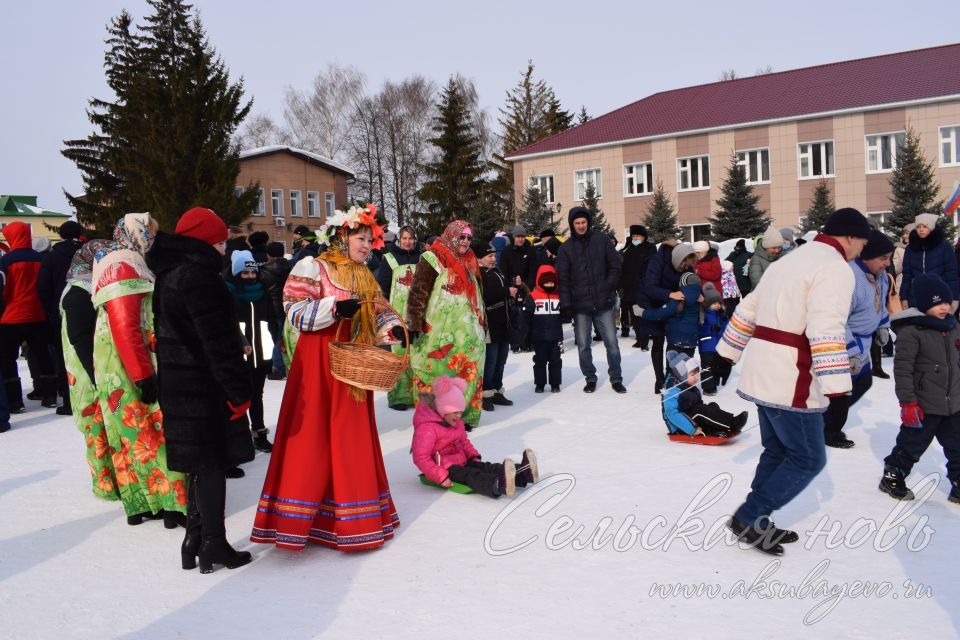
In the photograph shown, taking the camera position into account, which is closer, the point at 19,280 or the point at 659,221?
the point at 19,280

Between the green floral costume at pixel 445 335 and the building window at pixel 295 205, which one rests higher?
the building window at pixel 295 205

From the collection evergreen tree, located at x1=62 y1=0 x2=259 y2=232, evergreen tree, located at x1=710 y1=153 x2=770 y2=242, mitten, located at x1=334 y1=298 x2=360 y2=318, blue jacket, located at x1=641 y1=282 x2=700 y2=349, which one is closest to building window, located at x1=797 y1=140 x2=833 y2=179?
evergreen tree, located at x1=710 y1=153 x2=770 y2=242

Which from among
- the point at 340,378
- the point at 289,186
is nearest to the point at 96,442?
the point at 340,378

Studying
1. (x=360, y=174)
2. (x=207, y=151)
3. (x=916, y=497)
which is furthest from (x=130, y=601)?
(x=360, y=174)

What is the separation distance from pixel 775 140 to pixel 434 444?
98.9 ft

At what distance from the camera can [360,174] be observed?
5466 centimetres

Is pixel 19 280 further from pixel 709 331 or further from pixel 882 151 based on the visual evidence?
pixel 882 151

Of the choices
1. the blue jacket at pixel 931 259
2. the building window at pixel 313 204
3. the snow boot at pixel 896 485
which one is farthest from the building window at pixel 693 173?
the snow boot at pixel 896 485

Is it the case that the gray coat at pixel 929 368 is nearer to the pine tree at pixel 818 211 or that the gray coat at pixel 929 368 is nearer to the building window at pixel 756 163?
the pine tree at pixel 818 211

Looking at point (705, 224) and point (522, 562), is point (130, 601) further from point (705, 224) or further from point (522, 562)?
point (705, 224)

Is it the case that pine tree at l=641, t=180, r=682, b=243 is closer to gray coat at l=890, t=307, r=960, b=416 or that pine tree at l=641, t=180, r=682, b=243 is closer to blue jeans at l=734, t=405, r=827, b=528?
gray coat at l=890, t=307, r=960, b=416

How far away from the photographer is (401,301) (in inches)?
377

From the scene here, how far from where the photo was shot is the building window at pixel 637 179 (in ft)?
117

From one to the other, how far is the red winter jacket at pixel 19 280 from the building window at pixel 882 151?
29.8 metres
